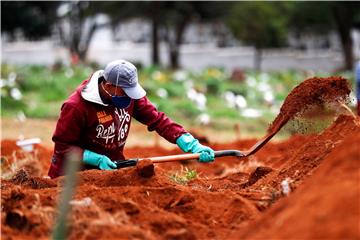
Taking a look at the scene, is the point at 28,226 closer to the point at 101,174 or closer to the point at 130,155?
the point at 101,174

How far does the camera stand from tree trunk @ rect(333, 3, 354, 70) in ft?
114

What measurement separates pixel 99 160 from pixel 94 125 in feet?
1.00

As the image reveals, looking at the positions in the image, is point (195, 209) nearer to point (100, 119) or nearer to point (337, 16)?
point (100, 119)

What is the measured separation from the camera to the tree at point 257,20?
123ft

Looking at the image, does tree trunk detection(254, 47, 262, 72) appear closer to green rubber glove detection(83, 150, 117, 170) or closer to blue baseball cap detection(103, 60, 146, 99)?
green rubber glove detection(83, 150, 117, 170)

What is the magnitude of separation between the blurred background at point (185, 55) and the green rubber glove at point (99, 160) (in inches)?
79.7

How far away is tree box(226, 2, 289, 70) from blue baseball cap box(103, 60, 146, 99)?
31.1 m

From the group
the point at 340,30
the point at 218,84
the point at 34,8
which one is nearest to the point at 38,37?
the point at 34,8

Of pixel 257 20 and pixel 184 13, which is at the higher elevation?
pixel 184 13

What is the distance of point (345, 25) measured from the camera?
1383 inches

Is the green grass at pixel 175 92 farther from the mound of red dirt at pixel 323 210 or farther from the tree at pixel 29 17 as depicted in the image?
the mound of red dirt at pixel 323 210

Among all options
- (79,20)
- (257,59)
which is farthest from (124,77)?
(257,59)

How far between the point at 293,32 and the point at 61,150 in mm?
43842

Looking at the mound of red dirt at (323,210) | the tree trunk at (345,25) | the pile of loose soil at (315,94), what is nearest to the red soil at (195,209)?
the mound of red dirt at (323,210)
